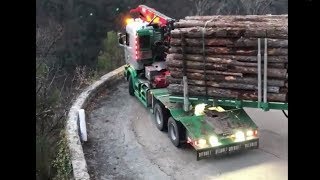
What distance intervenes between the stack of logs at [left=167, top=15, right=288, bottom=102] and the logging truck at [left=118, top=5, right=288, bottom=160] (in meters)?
0.23

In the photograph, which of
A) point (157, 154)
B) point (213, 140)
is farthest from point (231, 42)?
point (157, 154)

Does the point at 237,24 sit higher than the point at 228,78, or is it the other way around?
the point at 237,24

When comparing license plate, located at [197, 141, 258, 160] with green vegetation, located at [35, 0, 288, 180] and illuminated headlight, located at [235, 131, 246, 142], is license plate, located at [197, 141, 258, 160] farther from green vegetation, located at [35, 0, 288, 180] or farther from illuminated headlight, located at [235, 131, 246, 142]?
green vegetation, located at [35, 0, 288, 180]

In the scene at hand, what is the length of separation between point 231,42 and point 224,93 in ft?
4.02

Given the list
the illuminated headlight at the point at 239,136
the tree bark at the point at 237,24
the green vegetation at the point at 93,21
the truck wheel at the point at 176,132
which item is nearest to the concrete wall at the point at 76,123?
the truck wheel at the point at 176,132

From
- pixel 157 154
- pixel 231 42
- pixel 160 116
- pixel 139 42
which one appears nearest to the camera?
pixel 231 42

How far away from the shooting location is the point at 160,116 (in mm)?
12156

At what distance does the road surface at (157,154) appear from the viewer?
9.89m

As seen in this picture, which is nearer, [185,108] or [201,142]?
[201,142]

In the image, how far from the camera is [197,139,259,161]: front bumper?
387 inches

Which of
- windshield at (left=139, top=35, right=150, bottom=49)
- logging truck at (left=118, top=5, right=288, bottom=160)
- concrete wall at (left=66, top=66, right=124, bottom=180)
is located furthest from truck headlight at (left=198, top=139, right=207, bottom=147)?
windshield at (left=139, top=35, right=150, bottom=49)

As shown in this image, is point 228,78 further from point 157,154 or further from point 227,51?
point 157,154

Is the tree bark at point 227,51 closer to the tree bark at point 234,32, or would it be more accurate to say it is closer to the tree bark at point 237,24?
the tree bark at point 234,32
